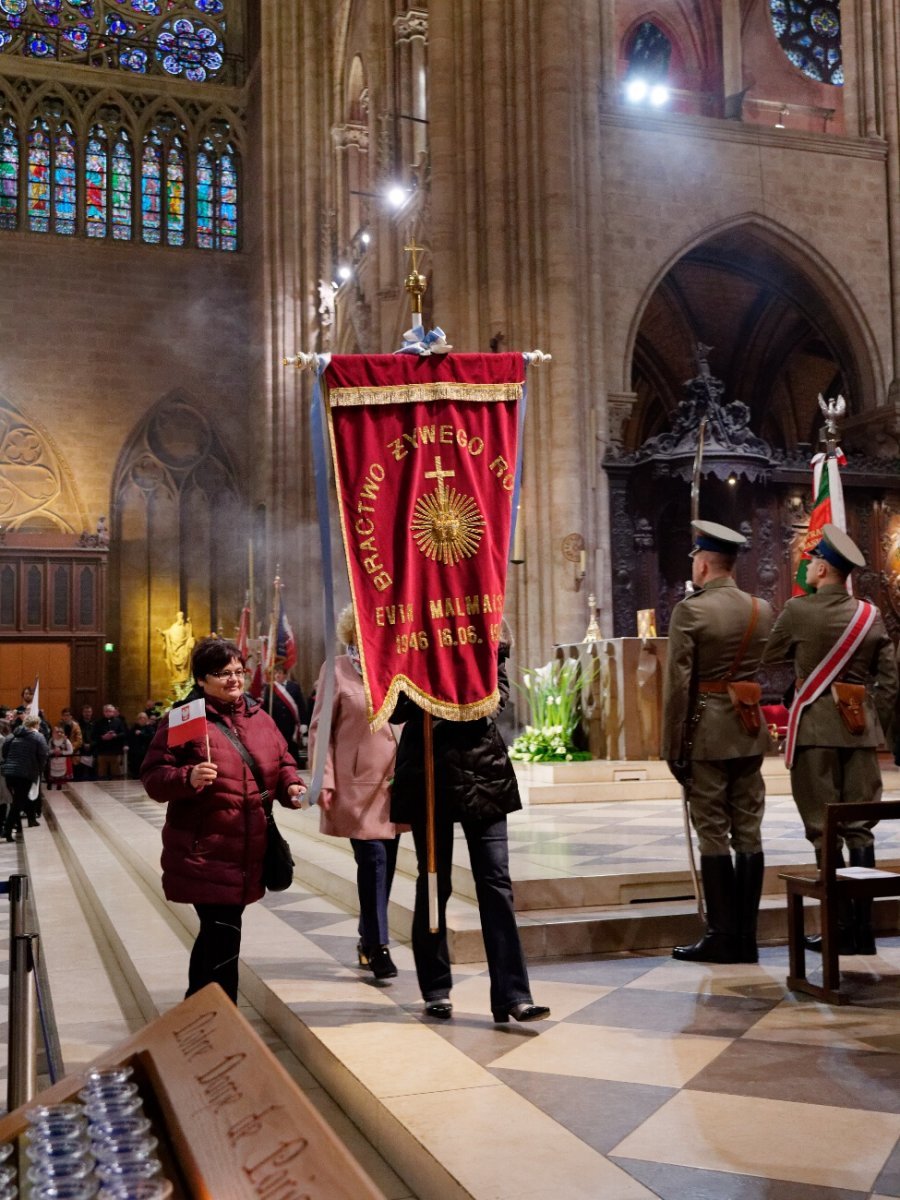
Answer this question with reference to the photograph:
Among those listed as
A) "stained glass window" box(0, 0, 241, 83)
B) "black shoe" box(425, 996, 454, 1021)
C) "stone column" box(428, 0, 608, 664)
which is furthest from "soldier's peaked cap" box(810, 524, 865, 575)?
"stained glass window" box(0, 0, 241, 83)

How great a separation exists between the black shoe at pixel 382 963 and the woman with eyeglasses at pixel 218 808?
2.77ft

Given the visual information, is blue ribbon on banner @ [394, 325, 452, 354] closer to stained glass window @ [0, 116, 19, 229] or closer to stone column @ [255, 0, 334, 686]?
stone column @ [255, 0, 334, 686]

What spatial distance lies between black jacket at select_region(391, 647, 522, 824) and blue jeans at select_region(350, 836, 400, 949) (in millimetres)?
722

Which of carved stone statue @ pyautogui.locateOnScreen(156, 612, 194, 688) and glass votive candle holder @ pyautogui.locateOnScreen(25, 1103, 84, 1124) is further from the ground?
carved stone statue @ pyautogui.locateOnScreen(156, 612, 194, 688)

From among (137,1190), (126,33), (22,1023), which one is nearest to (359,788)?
(22,1023)

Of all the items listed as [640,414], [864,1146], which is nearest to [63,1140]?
[864,1146]

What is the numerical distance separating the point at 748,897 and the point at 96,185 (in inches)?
979

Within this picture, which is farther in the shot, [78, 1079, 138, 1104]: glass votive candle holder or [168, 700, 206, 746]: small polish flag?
[168, 700, 206, 746]: small polish flag

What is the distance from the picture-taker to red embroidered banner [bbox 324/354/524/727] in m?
4.07

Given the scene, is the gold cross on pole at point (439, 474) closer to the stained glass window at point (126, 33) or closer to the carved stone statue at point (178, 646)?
the carved stone statue at point (178, 646)

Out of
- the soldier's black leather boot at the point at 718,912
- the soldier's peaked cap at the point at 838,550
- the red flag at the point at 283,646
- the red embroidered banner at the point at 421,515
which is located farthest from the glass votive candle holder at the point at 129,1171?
the red flag at the point at 283,646

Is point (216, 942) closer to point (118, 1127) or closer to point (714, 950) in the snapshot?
point (714, 950)

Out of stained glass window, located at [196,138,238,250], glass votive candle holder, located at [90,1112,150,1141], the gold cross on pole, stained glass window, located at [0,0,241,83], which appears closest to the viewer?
glass votive candle holder, located at [90,1112,150,1141]

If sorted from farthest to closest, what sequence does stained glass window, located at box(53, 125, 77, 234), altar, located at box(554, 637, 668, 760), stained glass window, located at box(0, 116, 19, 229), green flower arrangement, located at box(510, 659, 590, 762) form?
stained glass window, located at box(53, 125, 77, 234) → stained glass window, located at box(0, 116, 19, 229) → green flower arrangement, located at box(510, 659, 590, 762) → altar, located at box(554, 637, 668, 760)
